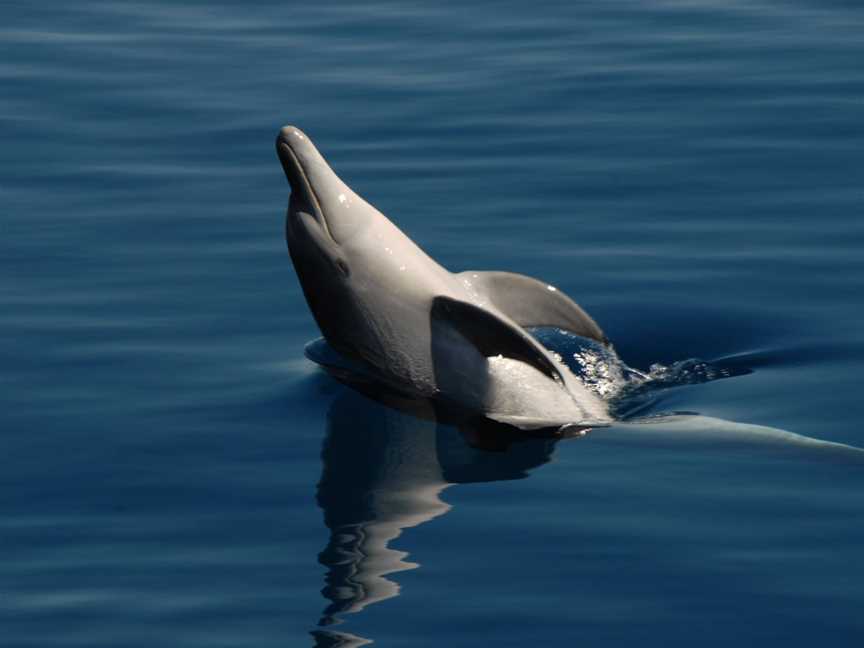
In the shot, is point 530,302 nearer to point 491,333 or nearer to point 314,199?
point 491,333

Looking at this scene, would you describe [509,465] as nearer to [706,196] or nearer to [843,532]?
[843,532]

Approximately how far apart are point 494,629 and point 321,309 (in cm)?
382

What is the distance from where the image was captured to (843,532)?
10430 mm

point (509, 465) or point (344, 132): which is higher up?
point (344, 132)

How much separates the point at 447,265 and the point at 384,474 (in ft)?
13.9

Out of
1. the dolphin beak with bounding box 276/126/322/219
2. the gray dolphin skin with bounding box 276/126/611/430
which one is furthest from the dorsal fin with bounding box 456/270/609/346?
the dolphin beak with bounding box 276/126/322/219

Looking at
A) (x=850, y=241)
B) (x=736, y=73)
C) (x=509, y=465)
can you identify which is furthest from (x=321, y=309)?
(x=736, y=73)

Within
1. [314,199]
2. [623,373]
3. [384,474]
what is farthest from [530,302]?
[384,474]

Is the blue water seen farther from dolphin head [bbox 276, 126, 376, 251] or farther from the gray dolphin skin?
dolphin head [bbox 276, 126, 376, 251]

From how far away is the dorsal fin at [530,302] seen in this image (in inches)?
508

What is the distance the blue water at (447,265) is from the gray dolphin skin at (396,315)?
13.5 inches

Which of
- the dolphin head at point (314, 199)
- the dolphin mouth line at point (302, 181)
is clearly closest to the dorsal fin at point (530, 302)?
the dolphin head at point (314, 199)

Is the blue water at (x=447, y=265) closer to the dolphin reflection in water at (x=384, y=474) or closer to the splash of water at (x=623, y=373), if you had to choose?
the dolphin reflection in water at (x=384, y=474)

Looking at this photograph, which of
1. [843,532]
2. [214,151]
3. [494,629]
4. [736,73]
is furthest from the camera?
[736,73]
